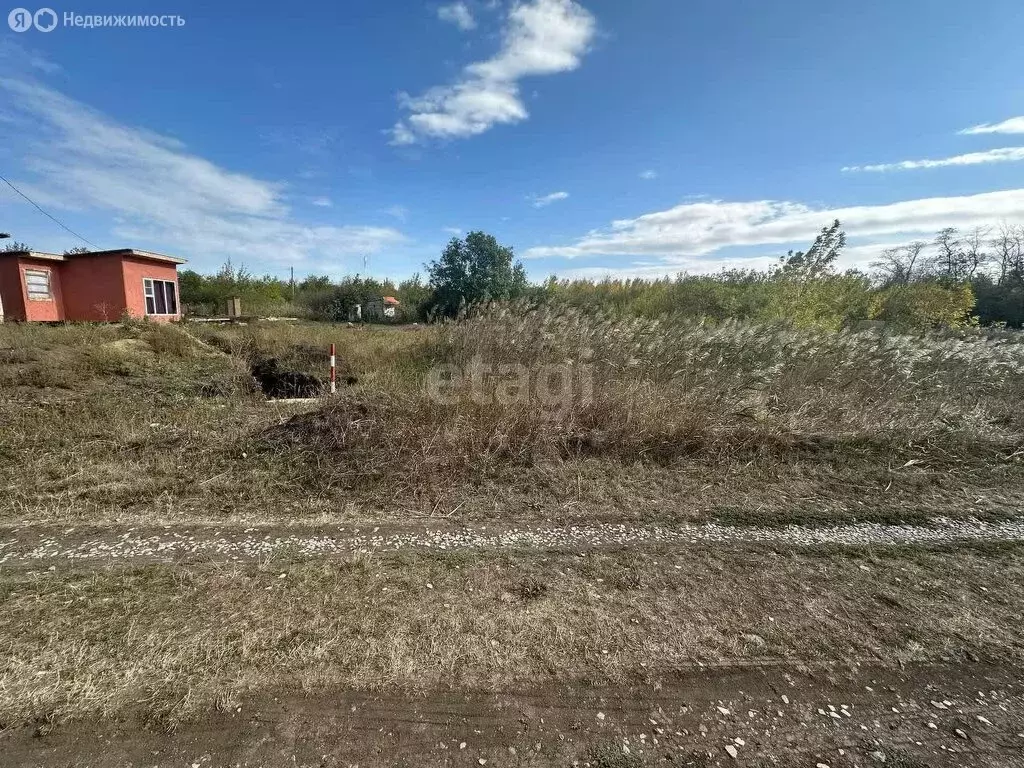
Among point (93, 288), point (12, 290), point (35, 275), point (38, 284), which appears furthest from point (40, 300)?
point (93, 288)

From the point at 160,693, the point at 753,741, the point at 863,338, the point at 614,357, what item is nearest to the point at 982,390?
the point at 863,338

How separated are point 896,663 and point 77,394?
1112 centimetres

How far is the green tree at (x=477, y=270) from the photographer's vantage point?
86.6 ft

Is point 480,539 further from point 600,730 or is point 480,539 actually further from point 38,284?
point 38,284

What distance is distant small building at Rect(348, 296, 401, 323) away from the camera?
3083cm

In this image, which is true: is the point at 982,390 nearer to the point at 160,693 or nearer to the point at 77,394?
the point at 160,693

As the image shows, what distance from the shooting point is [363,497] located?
12.7 feet

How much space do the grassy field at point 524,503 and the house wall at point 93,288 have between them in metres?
11.2

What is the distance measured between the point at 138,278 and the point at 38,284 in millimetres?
3156

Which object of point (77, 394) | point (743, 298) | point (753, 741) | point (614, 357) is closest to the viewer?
point (753, 741)

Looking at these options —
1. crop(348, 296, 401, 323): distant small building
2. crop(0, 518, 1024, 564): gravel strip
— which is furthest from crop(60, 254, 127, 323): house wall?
crop(0, 518, 1024, 564): gravel strip

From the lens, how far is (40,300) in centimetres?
1652

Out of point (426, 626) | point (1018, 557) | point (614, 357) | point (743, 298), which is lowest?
point (1018, 557)

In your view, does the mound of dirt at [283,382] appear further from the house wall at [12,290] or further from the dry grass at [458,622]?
the house wall at [12,290]
